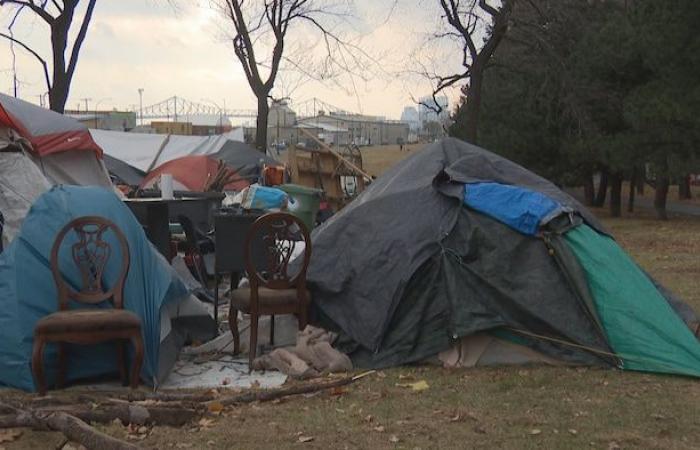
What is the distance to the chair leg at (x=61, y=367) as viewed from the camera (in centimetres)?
586

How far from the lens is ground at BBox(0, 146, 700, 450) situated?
4742mm

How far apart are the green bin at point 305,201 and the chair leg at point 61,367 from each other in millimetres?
7406

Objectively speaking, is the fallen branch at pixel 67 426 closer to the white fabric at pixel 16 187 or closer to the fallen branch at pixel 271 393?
the fallen branch at pixel 271 393

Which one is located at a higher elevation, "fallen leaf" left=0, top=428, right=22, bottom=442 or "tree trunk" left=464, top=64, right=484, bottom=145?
"tree trunk" left=464, top=64, right=484, bottom=145

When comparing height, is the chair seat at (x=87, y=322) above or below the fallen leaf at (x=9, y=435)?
above

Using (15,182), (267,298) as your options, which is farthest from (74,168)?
(267,298)

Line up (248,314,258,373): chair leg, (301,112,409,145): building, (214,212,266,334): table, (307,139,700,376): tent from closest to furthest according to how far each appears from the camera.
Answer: (307,139,700,376): tent → (248,314,258,373): chair leg → (214,212,266,334): table → (301,112,409,145): building

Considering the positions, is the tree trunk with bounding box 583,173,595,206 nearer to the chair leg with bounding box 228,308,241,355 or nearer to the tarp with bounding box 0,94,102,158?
the tarp with bounding box 0,94,102,158

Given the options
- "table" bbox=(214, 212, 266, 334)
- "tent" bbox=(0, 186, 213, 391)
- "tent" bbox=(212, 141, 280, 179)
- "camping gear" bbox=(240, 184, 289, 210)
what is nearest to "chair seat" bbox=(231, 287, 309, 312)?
"tent" bbox=(0, 186, 213, 391)

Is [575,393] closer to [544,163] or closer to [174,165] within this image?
[174,165]

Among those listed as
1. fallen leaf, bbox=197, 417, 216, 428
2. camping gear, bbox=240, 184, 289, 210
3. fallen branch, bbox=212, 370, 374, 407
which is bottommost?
fallen leaf, bbox=197, 417, 216, 428

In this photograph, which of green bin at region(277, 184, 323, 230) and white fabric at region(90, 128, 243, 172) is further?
white fabric at region(90, 128, 243, 172)

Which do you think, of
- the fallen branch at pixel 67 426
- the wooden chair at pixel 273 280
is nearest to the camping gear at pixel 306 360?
the wooden chair at pixel 273 280

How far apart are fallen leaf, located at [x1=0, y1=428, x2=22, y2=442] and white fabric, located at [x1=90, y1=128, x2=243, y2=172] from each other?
1643 cm
